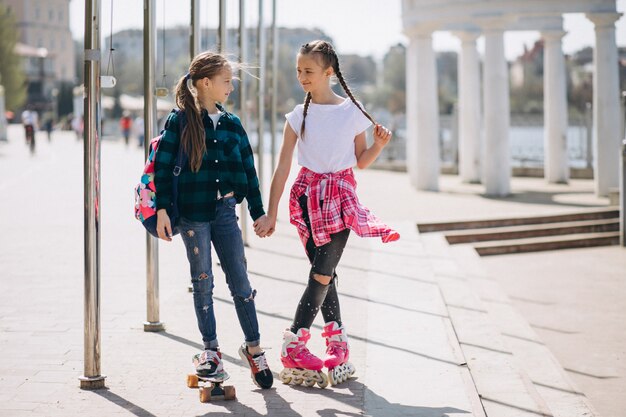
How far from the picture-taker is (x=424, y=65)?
2555cm

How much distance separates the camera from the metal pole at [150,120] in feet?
25.8

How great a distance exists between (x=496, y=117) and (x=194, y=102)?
18.9 meters

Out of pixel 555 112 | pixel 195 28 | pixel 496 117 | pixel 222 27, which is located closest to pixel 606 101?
pixel 496 117

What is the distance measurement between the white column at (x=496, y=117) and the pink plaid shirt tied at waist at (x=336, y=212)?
18.3 meters

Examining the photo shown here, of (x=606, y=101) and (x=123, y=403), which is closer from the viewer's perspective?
(x=123, y=403)

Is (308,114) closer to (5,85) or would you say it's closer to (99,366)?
(99,366)

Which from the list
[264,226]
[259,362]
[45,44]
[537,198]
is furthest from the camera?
[45,44]

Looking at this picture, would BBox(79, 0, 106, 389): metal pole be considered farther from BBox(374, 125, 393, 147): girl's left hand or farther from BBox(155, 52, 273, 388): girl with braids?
BBox(374, 125, 393, 147): girl's left hand

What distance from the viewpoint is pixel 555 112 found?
91.3 ft

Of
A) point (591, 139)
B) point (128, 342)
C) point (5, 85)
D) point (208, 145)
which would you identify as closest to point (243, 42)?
point (128, 342)

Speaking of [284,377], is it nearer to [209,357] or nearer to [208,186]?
[209,357]

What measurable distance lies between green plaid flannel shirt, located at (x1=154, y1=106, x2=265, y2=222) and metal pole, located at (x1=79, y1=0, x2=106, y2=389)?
1.41 ft

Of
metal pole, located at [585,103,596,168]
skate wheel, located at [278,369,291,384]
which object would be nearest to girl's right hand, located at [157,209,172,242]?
skate wheel, located at [278,369,291,384]

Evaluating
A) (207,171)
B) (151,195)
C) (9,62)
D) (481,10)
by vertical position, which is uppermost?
(9,62)
